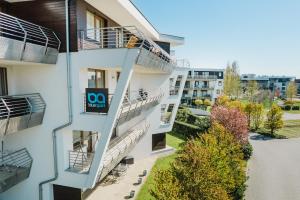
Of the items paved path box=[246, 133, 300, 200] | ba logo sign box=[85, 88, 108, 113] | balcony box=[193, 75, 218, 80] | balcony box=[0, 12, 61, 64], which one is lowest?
paved path box=[246, 133, 300, 200]

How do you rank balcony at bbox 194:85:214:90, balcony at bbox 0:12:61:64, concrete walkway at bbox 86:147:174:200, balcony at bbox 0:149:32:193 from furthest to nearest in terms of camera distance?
balcony at bbox 194:85:214:90 → concrete walkway at bbox 86:147:174:200 → balcony at bbox 0:149:32:193 → balcony at bbox 0:12:61:64

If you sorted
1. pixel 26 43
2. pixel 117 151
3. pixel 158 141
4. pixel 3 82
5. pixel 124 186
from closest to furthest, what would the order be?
1. pixel 26 43
2. pixel 3 82
3. pixel 117 151
4. pixel 124 186
5. pixel 158 141

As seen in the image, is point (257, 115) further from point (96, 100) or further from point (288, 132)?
point (96, 100)

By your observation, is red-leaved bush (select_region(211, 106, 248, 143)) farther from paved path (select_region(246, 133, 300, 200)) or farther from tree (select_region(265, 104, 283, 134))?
tree (select_region(265, 104, 283, 134))

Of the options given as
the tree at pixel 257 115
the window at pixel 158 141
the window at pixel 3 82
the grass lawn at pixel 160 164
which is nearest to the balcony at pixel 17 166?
the window at pixel 3 82

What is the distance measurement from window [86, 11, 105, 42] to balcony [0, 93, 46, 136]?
4178mm

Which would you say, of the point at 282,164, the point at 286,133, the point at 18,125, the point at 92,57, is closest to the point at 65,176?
the point at 18,125

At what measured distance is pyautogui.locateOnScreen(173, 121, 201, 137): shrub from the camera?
32.2 m

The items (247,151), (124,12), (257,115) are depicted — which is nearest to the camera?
(124,12)

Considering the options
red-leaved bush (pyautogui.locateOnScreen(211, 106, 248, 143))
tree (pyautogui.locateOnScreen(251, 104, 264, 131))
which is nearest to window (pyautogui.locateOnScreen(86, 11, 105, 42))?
red-leaved bush (pyautogui.locateOnScreen(211, 106, 248, 143))

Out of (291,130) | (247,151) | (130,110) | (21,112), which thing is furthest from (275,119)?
(21,112)

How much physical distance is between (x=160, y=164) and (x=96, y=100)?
45.0 feet

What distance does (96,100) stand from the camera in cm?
1064

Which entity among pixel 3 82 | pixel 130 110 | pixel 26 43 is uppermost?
pixel 26 43
